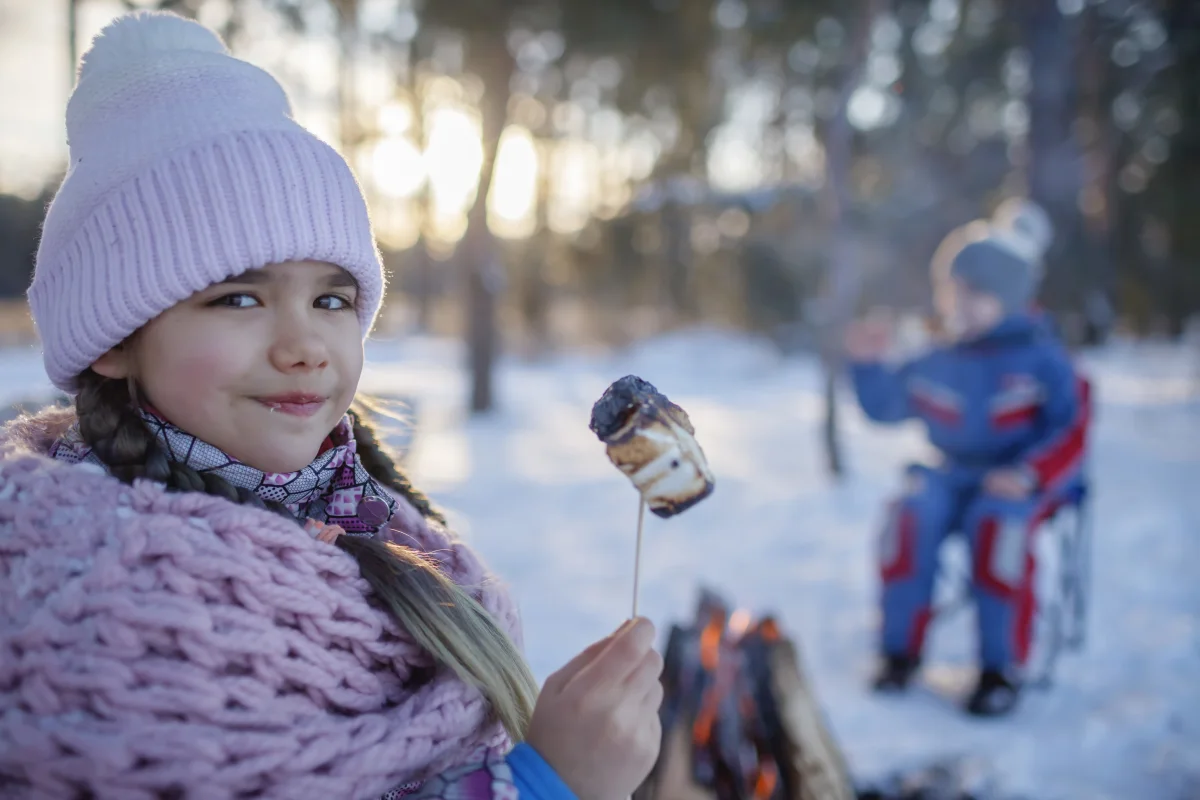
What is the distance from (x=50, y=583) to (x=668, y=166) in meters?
15.9

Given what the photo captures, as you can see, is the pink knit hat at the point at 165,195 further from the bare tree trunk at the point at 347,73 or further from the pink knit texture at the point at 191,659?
the bare tree trunk at the point at 347,73

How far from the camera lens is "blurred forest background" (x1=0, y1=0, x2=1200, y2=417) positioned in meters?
8.45

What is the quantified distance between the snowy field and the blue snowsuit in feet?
1.23

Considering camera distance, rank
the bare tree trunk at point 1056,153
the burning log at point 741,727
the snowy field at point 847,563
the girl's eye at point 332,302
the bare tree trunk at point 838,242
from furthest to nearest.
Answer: the bare tree trunk at point 1056,153
the bare tree trunk at point 838,242
the snowy field at point 847,563
the burning log at point 741,727
the girl's eye at point 332,302

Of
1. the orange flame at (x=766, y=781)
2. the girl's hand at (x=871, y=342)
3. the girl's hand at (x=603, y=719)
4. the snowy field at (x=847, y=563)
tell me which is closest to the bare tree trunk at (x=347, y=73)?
the snowy field at (x=847, y=563)

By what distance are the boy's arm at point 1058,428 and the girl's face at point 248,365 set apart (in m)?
3.23

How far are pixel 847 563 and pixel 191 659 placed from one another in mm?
4702

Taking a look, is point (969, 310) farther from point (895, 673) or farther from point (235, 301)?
point (235, 301)

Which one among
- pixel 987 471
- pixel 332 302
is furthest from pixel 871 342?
pixel 332 302

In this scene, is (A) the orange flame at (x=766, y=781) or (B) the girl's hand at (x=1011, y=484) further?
(B) the girl's hand at (x=1011, y=484)

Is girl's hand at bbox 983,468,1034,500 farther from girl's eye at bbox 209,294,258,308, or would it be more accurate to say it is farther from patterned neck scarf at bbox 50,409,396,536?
girl's eye at bbox 209,294,258,308

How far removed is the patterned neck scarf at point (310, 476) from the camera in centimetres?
112

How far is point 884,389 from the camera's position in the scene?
394cm

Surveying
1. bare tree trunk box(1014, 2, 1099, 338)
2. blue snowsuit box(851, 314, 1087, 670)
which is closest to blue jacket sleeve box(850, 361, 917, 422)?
blue snowsuit box(851, 314, 1087, 670)
